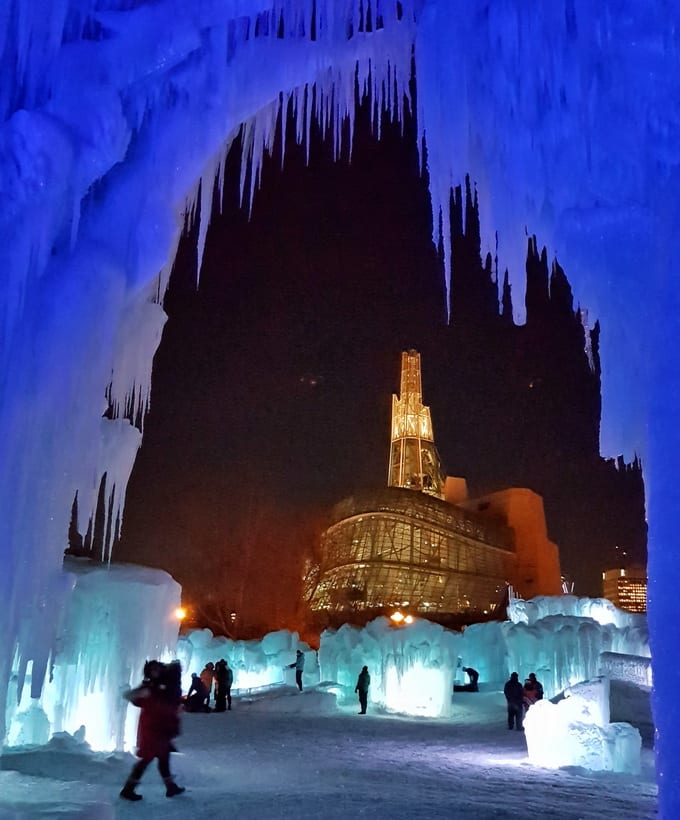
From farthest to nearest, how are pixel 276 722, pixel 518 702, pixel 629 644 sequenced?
pixel 629 644, pixel 276 722, pixel 518 702

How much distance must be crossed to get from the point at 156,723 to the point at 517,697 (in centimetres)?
1190

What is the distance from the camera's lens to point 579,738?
12.1 meters


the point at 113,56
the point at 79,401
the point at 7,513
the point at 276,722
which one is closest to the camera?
the point at 7,513

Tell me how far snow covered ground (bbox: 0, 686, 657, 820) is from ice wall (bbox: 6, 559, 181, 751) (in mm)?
937

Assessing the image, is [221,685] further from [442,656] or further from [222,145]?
[222,145]

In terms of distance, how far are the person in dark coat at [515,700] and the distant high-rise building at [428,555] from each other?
3650 centimetres

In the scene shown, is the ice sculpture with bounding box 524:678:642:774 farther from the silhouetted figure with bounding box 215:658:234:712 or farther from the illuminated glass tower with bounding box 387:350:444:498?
the illuminated glass tower with bounding box 387:350:444:498

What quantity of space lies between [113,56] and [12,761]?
9.03 m

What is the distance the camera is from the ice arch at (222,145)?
269 inches

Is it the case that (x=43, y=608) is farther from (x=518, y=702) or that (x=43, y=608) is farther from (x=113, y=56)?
(x=518, y=702)

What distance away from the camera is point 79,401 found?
373 inches

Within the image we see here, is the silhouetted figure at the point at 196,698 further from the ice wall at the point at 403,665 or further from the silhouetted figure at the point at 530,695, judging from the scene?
the silhouetted figure at the point at 530,695

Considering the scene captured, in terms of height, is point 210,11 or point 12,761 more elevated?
point 210,11

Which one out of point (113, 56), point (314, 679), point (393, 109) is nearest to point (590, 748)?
point (393, 109)
